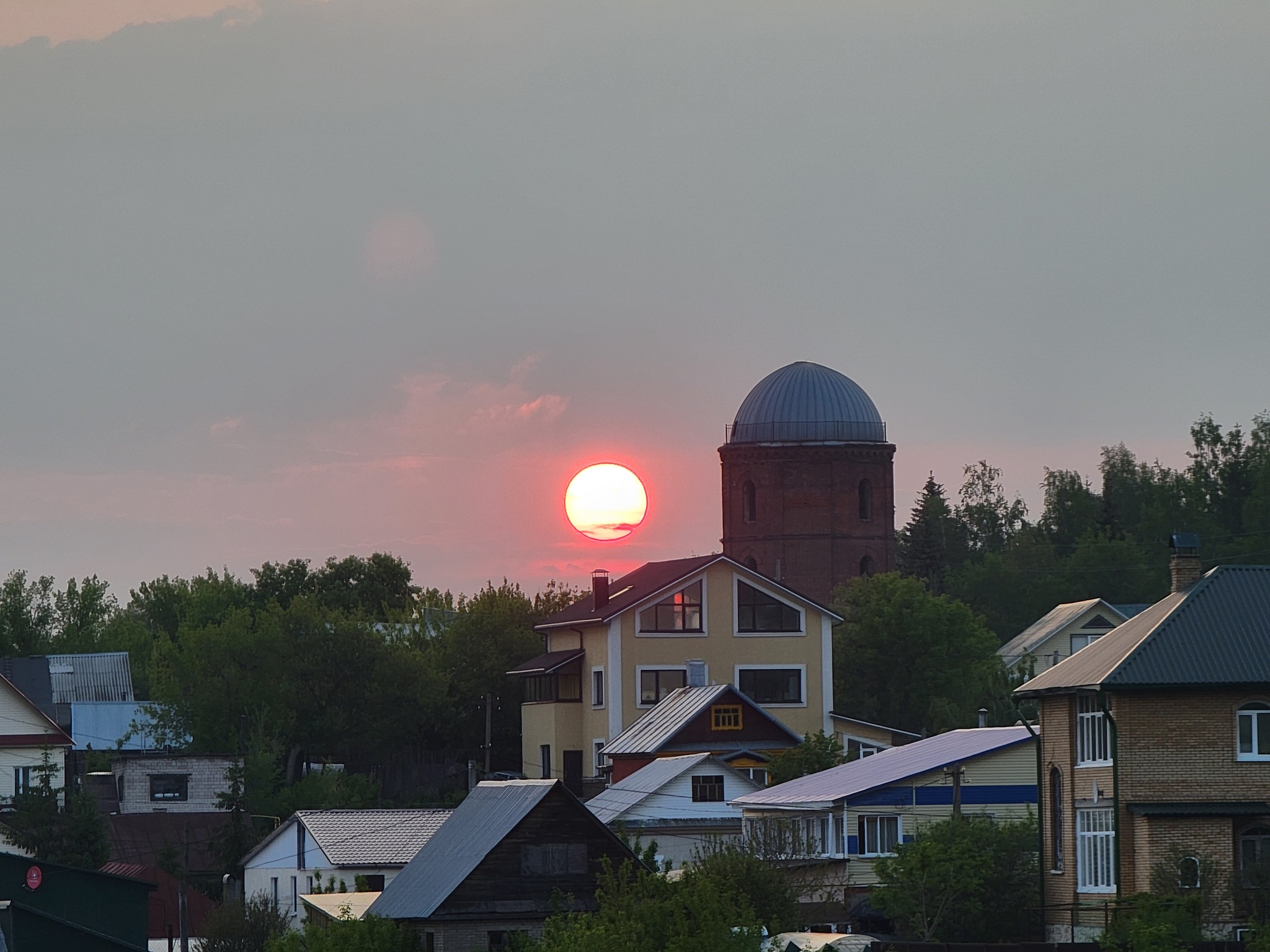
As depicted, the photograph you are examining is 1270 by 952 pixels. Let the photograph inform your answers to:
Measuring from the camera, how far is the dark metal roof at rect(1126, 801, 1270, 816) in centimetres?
4081

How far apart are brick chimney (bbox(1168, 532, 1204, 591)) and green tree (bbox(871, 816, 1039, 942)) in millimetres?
6207

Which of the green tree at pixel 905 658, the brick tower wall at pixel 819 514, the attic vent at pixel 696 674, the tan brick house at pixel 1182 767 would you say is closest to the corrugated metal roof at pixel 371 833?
the attic vent at pixel 696 674

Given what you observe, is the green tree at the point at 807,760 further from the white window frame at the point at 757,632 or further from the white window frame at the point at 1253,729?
the white window frame at the point at 1253,729

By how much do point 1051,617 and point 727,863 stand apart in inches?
2423

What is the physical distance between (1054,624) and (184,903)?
4929 centimetres

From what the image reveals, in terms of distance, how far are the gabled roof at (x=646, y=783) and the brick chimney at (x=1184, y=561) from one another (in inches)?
694

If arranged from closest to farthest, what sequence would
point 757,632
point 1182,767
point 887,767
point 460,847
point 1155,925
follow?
point 1155,925
point 1182,767
point 460,847
point 887,767
point 757,632

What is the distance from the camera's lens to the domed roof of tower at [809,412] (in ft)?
342

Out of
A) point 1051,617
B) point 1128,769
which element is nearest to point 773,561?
point 1051,617

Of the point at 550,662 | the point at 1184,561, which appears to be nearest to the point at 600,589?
the point at 550,662

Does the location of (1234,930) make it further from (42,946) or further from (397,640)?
(397,640)

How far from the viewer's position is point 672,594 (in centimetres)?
7512

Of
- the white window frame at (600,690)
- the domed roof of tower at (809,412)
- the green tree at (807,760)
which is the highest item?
the domed roof of tower at (809,412)

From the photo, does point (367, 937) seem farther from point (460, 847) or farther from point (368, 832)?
point (368, 832)
